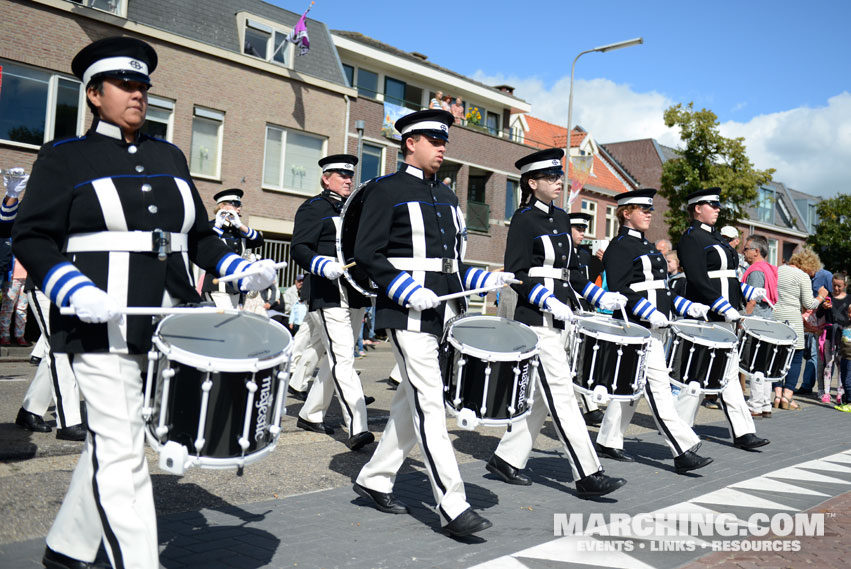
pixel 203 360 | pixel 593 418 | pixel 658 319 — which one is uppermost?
pixel 658 319

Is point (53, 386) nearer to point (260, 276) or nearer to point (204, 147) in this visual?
point (260, 276)

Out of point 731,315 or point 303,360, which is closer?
point 731,315

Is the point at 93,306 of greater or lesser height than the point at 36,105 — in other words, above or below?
below

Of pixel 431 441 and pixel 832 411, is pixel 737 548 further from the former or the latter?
pixel 832 411

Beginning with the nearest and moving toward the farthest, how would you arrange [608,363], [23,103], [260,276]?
[260,276] < [608,363] < [23,103]

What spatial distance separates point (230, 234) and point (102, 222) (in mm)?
5703

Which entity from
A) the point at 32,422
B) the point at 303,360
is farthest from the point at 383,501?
the point at 303,360

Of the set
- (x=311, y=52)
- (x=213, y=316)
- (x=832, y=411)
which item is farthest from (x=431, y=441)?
(x=311, y=52)

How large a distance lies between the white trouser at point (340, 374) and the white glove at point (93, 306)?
Result: 11.8 ft

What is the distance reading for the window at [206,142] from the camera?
2195 cm

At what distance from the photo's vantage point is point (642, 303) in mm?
6895

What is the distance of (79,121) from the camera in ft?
63.1

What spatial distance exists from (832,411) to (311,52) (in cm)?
1870

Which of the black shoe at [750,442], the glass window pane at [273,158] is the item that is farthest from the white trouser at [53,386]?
the glass window pane at [273,158]
